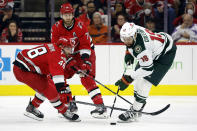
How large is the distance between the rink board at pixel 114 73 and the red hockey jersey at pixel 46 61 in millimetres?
2448

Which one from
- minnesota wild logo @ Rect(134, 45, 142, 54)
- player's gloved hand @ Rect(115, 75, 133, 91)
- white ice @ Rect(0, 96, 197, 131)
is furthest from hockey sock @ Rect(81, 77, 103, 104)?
minnesota wild logo @ Rect(134, 45, 142, 54)

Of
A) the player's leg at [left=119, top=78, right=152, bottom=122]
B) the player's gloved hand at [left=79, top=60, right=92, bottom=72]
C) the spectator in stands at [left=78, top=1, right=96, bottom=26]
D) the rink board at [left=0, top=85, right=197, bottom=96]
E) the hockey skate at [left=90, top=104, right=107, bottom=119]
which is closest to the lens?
the player's leg at [left=119, top=78, right=152, bottom=122]

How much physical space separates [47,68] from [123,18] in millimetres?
2937

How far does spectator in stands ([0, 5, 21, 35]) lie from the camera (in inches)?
294

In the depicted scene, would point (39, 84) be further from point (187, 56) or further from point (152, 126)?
point (187, 56)

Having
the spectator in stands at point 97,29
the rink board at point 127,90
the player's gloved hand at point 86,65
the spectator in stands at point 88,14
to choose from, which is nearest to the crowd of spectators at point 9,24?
the rink board at point 127,90

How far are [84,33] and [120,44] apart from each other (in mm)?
2069

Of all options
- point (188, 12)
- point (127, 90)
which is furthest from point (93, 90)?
point (188, 12)

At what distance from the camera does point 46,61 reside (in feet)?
15.6

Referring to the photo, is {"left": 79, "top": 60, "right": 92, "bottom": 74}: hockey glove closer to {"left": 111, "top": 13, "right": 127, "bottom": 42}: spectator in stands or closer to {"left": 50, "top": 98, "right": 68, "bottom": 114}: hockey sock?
{"left": 50, "top": 98, "right": 68, "bottom": 114}: hockey sock

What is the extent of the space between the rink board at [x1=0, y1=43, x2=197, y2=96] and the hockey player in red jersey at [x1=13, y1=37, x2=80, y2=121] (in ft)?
7.77

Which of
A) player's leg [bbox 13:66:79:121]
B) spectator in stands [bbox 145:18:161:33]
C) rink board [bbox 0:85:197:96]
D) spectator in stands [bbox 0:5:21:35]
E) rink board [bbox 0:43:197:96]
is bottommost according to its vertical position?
rink board [bbox 0:85:197:96]

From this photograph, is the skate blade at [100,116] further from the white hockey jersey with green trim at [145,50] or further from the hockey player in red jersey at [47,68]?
the white hockey jersey with green trim at [145,50]

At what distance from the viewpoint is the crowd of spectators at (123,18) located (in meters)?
7.46
